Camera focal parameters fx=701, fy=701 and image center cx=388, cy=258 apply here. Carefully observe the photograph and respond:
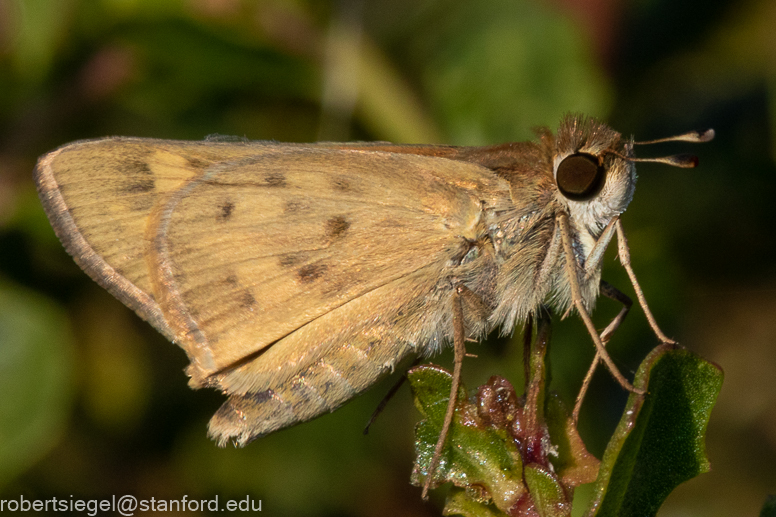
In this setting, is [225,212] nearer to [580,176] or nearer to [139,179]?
[139,179]

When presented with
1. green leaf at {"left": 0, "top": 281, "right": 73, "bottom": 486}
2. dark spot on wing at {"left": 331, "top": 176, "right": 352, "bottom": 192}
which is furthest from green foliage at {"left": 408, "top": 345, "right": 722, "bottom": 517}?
green leaf at {"left": 0, "top": 281, "right": 73, "bottom": 486}

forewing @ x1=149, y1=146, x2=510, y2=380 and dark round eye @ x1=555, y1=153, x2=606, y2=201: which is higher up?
dark round eye @ x1=555, y1=153, x2=606, y2=201

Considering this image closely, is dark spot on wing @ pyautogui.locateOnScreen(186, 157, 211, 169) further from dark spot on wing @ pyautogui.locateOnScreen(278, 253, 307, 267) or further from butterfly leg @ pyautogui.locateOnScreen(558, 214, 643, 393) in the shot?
butterfly leg @ pyautogui.locateOnScreen(558, 214, 643, 393)

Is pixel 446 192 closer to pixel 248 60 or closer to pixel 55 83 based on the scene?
pixel 248 60

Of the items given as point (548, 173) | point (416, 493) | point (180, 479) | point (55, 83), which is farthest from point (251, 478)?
point (55, 83)

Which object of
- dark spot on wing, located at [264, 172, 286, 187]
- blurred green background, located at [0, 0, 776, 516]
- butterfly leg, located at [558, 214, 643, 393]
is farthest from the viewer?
blurred green background, located at [0, 0, 776, 516]

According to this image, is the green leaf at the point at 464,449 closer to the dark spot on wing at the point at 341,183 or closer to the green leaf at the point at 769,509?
the green leaf at the point at 769,509

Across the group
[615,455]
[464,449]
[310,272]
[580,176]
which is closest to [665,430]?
[615,455]

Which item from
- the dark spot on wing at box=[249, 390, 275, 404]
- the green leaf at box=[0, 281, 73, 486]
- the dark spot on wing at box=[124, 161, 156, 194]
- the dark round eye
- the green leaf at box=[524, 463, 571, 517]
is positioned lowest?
the green leaf at box=[0, 281, 73, 486]
